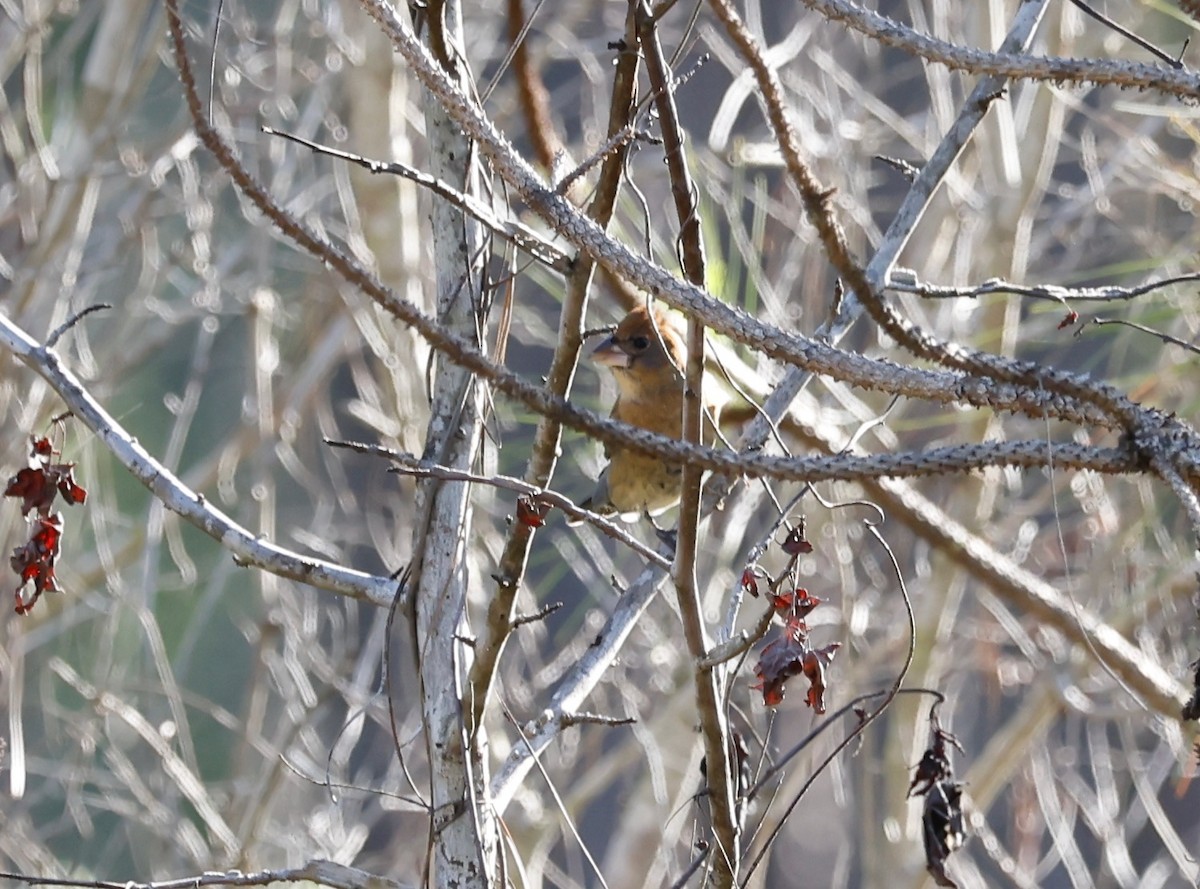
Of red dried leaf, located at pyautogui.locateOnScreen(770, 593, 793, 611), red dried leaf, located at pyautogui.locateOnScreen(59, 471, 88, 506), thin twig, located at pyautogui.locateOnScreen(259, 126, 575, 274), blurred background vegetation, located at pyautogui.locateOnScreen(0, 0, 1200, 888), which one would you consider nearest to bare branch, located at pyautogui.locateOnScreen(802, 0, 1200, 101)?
thin twig, located at pyautogui.locateOnScreen(259, 126, 575, 274)

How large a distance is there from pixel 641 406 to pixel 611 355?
194mm

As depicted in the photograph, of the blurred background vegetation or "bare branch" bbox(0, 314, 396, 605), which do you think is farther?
the blurred background vegetation

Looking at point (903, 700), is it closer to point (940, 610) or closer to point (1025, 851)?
point (940, 610)

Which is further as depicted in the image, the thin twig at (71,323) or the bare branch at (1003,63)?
the thin twig at (71,323)

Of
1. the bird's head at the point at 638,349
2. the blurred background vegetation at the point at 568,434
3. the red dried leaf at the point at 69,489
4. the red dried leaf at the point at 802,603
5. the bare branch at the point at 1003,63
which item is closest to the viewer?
the bare branch at the point at 1003,63

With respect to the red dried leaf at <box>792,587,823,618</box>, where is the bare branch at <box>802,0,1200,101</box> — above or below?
above

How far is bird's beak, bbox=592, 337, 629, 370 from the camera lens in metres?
4.02

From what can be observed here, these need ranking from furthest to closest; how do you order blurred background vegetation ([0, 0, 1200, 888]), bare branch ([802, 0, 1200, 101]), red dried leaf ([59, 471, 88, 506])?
blurred background vegetation ([0, 0, 1200, 888]) < red dried leaf ([59, 471, 88, 506]) < bare branch ([802, 0, 1200, 101])

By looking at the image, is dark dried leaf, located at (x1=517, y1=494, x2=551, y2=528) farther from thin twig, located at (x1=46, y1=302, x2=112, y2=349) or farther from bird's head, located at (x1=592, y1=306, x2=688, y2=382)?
bird's head, located at (x1=592, y1=306, x2=688, y2=382)

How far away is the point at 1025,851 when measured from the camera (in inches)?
247

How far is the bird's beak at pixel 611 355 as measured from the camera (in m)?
4.02

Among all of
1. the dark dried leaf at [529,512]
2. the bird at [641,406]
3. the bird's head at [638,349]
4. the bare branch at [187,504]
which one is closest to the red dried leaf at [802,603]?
the dark dried leaf at [529,512]

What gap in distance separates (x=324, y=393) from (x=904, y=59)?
16.0ft

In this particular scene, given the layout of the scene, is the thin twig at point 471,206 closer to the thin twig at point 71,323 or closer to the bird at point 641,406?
the thin twig at point 71,323
